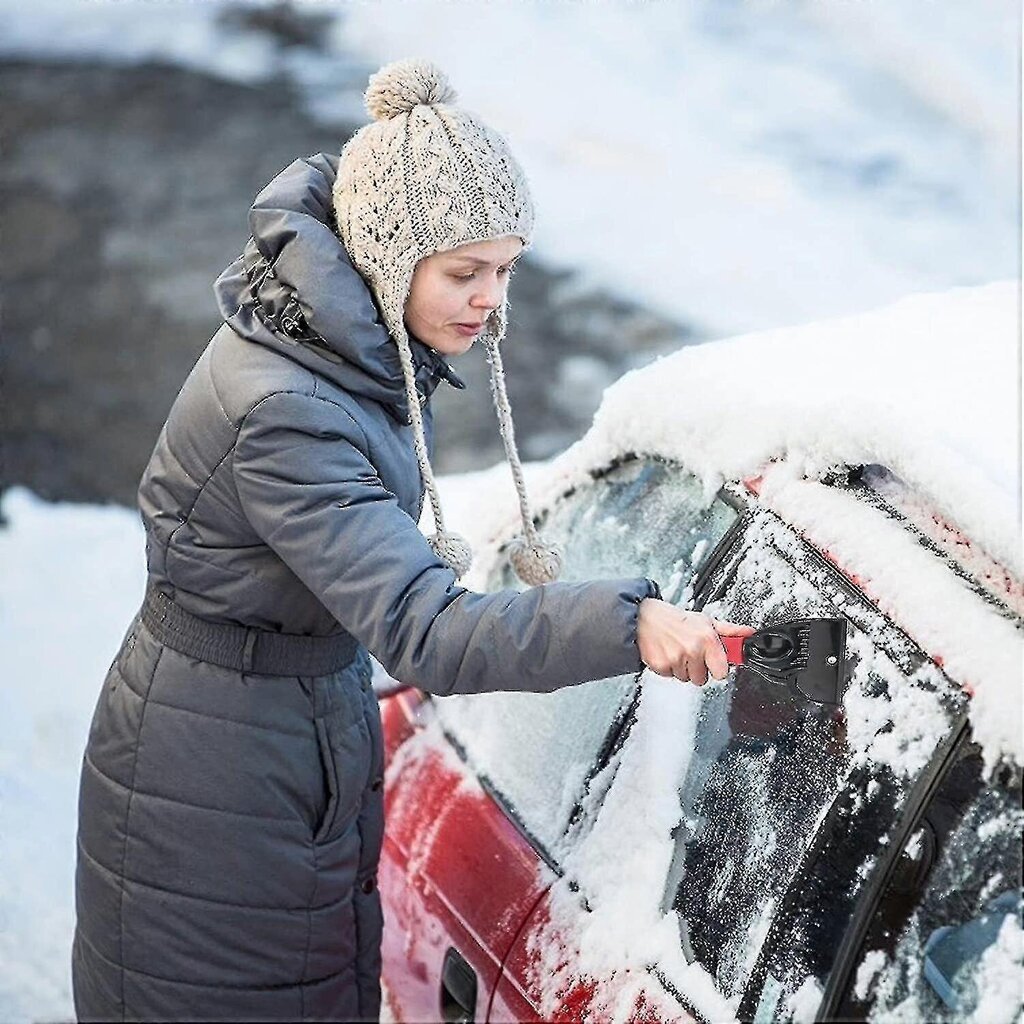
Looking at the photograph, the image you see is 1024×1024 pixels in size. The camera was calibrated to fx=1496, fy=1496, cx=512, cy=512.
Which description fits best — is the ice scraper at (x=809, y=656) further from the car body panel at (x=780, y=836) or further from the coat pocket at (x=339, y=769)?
the coat pocket at (x=339, y=769)

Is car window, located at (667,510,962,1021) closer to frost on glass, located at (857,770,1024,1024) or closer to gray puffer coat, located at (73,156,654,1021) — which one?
frost on glass, located at (857,770,1024,1024)

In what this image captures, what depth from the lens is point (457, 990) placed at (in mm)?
2336

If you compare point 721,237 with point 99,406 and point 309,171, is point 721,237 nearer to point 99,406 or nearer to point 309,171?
point 99,406

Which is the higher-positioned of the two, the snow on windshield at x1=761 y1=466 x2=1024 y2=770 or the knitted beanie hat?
the knitted beanie hat

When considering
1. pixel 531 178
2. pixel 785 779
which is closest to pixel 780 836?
pixel 785 779

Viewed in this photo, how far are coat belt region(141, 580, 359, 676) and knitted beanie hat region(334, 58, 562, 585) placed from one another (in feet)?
1.04

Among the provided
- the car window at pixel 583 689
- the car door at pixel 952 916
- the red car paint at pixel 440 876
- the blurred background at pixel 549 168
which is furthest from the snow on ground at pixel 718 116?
the car door at pixel 952 916

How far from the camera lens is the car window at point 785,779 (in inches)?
69.0

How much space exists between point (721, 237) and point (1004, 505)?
5.92 m

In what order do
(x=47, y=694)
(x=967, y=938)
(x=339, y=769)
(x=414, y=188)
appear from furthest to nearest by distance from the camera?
(x=47, y=694), (x=339, y=769), (x=414, y=188), (x=967, y=938)

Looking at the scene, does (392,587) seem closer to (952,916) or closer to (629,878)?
(629,878)

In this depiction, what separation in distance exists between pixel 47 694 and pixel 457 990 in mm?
2036

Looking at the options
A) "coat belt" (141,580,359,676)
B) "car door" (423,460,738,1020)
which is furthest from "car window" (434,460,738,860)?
"coat belt" (141,580,359,676)

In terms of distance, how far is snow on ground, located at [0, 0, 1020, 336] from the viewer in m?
7.34
